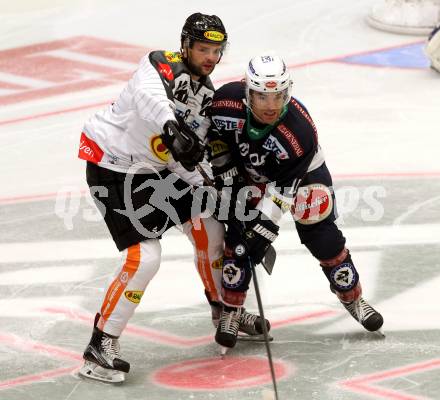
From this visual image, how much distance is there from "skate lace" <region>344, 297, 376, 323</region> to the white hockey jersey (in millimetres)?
985

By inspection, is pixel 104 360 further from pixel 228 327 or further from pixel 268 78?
pixel 268 78

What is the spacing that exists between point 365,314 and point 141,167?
1.27 meters

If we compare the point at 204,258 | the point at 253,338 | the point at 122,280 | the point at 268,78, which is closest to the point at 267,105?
the point at 268,78

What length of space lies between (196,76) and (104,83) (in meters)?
5.27

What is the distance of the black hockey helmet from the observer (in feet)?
15.3

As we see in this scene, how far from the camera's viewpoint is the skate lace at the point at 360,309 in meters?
5.10

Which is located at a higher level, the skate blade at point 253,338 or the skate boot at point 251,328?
the skate boot at point 251,328

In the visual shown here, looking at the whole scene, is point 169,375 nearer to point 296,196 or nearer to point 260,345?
point 260,345

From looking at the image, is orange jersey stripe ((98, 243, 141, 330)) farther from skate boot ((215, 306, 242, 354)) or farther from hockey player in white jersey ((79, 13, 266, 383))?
skate boot ((215, 306, 242, 354))

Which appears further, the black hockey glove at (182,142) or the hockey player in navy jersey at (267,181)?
the hockey player in navy jersey at (267,181)

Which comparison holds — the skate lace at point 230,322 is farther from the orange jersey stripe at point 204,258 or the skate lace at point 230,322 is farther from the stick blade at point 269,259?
the stick blade at point 269,259

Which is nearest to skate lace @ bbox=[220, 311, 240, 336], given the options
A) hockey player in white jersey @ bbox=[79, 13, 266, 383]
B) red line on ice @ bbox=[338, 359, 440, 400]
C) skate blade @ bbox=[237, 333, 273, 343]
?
skate blade @ bbox=[237, 333, 273, 343]

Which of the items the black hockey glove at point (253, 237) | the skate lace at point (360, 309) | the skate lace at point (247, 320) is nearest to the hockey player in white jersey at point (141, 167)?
the black hockey glove at point (253, 237)

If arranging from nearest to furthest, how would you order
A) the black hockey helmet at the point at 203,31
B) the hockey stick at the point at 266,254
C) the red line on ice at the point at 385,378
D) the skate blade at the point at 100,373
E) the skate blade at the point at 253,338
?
the red line on ice at the point at 385,378 → the black hockey helmet at the point at 203,31 → the skate blade at the point at 100,373 → the hockey stick at the point at 266,254 → the skate blade at the point at 253,338
